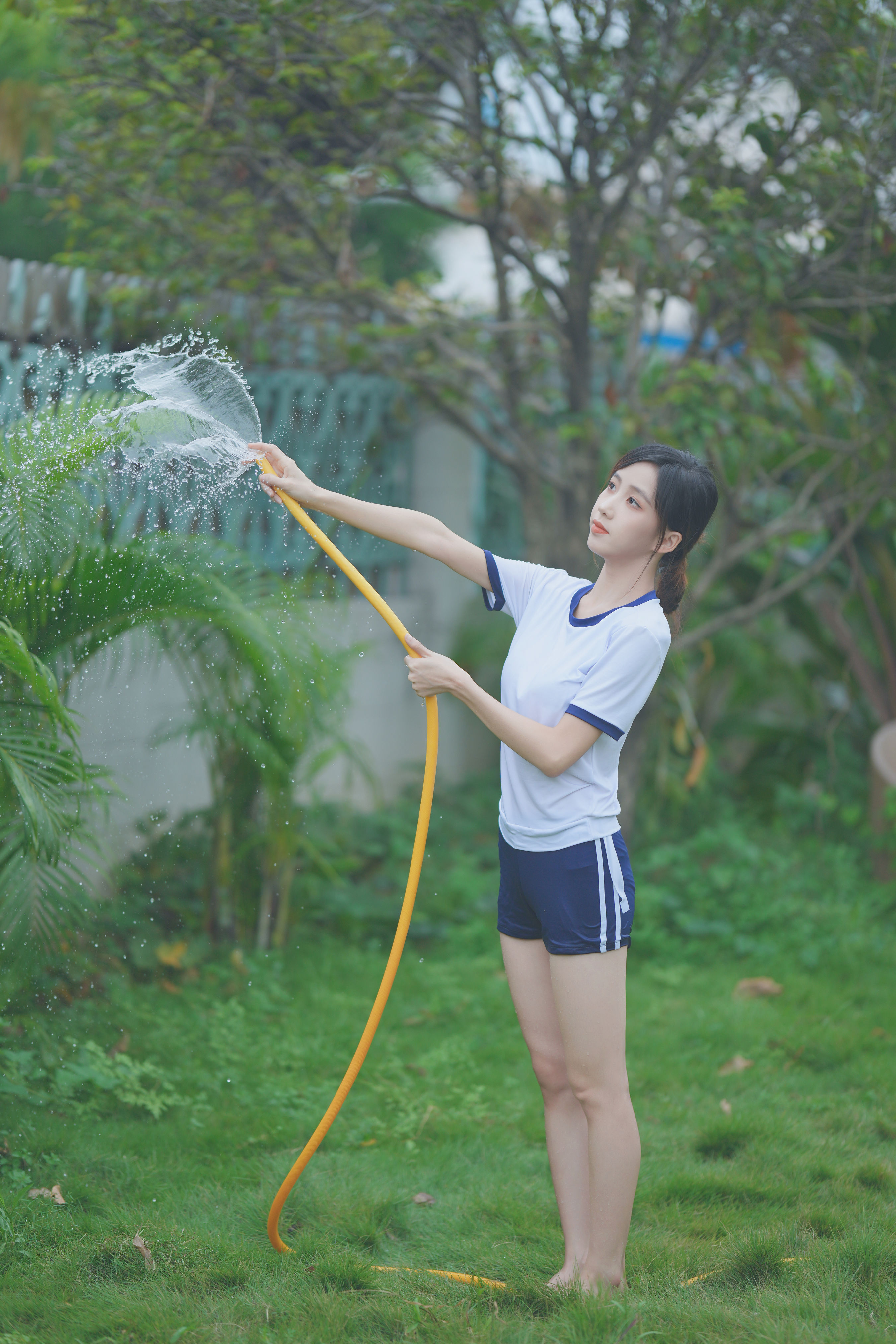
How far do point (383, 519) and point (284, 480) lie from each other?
23cm

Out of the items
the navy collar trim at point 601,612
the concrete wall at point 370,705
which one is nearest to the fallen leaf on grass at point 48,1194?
the concrete wall at point 370,705

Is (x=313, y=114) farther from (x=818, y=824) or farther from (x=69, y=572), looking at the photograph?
(x=818, y=824)

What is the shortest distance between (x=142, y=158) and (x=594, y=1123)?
169 inches

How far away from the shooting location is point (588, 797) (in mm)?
2246

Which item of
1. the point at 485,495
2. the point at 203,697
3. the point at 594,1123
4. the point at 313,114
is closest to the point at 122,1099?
the point at 203,697

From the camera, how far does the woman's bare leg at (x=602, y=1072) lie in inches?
87.8

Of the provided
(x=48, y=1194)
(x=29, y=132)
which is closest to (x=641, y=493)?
(x=48, y=1194)

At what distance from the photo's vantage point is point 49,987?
3.45 meters

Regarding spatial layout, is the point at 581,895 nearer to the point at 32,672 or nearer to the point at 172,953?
the point at 32,672

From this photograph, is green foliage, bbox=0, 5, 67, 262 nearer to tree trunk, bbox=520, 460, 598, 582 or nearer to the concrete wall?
the concrete wall

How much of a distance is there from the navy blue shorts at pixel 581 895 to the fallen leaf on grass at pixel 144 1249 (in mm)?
1091

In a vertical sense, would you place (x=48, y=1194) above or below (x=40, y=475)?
below

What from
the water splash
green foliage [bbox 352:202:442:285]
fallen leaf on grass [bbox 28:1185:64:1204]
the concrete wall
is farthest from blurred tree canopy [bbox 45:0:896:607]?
green foliage [bbox 352:202:442:285]

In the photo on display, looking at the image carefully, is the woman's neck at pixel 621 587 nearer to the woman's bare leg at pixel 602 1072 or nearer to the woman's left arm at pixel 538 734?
the woman's left arm at pixel 538 734
